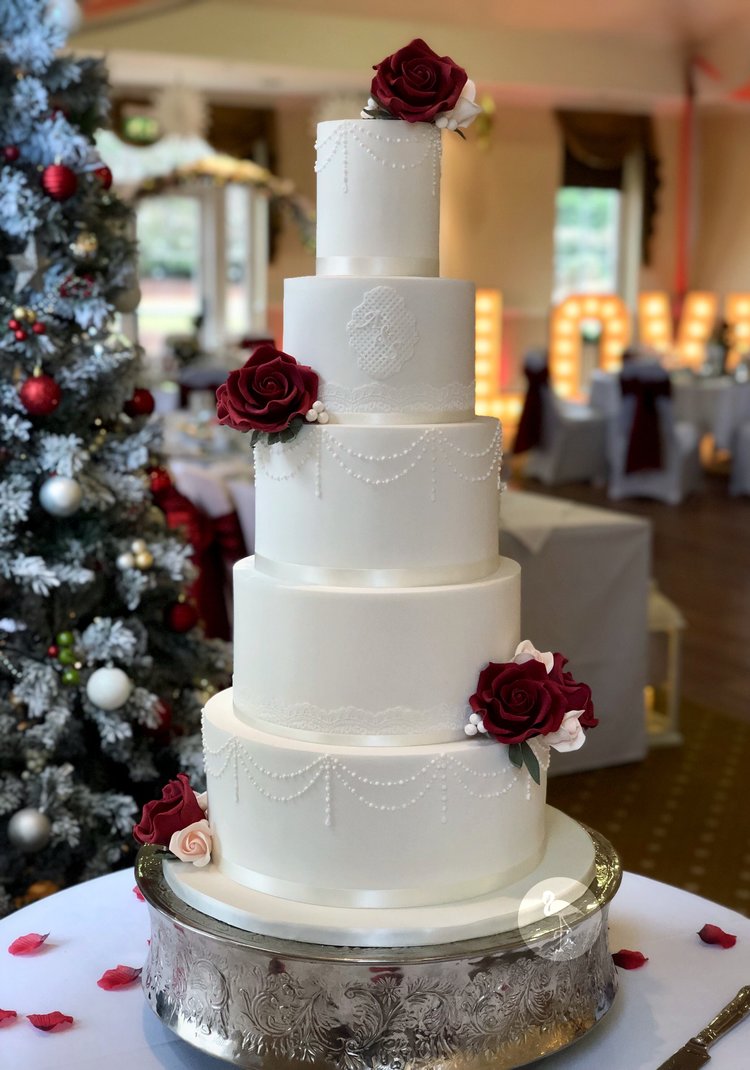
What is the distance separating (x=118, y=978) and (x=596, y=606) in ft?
8.60

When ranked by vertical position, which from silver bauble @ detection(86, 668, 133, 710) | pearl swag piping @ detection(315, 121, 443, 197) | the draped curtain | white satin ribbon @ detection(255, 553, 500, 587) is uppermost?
the draped curtain

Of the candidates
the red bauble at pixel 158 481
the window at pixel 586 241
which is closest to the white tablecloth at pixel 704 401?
the window at pixel 586 241

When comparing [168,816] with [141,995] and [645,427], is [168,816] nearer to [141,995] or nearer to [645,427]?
[141,995]

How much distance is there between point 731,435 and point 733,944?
815 centimetres

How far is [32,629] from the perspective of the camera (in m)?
2.57

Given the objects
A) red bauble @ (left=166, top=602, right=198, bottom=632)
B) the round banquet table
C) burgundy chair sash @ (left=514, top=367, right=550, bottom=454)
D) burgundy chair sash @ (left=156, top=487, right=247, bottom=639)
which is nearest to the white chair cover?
burgundy chair sash @ (left=514, top=367, right=550, bottom=454)

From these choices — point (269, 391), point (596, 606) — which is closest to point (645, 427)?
point (596, 606)

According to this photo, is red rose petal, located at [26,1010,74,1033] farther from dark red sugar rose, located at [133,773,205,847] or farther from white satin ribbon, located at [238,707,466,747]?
white satin ribbon, located at [238,707,466,747]

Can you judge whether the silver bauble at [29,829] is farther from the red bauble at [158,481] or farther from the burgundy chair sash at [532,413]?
the burgundy chair sash at [532,413]

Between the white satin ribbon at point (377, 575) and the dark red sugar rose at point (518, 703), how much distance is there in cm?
13

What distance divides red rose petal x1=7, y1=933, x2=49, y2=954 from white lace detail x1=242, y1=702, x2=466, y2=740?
0.50m

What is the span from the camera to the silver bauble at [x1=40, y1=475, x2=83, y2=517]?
2.46m

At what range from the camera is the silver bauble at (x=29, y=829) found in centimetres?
246

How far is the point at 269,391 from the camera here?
155 centimetres
